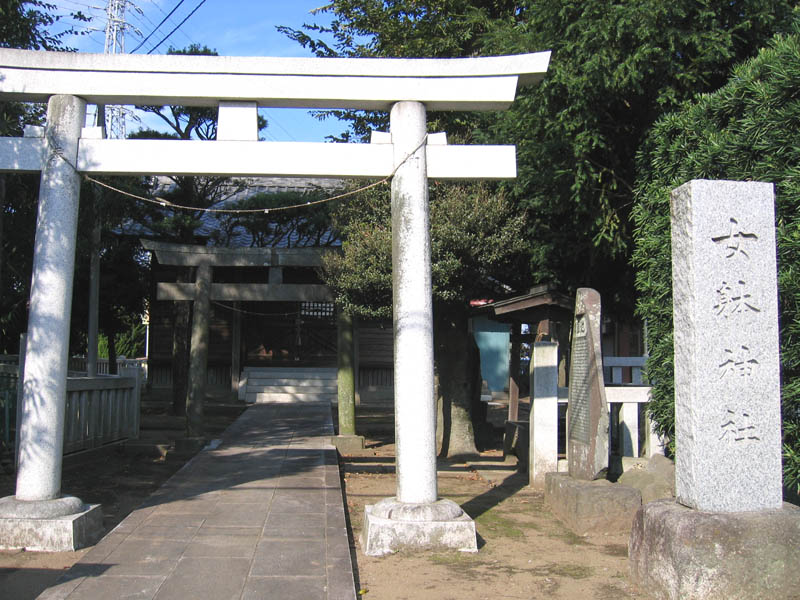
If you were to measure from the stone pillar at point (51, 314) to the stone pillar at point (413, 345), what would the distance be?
299 cm

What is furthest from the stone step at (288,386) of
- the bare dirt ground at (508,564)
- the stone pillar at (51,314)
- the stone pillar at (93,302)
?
the stone pillar at (51,314)

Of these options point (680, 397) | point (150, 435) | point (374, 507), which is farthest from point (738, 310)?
point (150, 435)

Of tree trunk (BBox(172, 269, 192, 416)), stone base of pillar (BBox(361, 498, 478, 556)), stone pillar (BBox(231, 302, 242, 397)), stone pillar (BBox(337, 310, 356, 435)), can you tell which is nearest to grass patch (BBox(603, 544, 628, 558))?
stone base of pillar (BBox(361, 498, 478, 556))

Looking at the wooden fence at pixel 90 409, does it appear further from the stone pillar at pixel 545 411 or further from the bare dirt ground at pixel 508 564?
the stone pillar at pixel 545 411

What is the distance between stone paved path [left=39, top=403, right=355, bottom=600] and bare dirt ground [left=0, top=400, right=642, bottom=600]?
30cm

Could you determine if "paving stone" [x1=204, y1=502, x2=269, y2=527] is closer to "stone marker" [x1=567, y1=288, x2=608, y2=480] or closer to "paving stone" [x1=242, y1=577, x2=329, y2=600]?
"paving stone" [x1=242, y1=577, x2=329, y2=600]

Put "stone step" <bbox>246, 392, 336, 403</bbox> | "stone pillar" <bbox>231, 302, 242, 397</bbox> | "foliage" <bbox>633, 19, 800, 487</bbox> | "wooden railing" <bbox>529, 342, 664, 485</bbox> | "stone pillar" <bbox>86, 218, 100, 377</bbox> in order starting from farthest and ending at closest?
1. "stone pillar" <bbox>231, 302, 242, 397</bbox>
2. "stone step" <bbox>246, 392, 336, 403</bbox>
3. "stone pillar" <bbox>86, 218, 100, 377</bbox>
4. "wooden railing" <bbox>529, 342, 664, 485</bbox>
5. "foliage" <bbox>633, 19, 800, 487</bbox>

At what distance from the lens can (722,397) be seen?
4.70 m

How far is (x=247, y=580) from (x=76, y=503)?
214cm

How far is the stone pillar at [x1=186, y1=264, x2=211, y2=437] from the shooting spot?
38.4ft

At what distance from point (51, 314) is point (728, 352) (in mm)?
5580

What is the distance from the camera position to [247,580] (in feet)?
16.4

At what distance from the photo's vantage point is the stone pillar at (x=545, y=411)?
8547 millimetres

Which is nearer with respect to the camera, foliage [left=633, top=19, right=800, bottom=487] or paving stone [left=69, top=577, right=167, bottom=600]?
paving stone [left=69, top=577, right=167, bottom=600]
